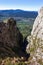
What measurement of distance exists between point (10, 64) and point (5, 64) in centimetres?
400

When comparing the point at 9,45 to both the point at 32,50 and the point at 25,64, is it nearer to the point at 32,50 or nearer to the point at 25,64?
the point at 32,50

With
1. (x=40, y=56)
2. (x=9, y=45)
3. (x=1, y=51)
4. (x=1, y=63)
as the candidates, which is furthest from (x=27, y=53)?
(x=1, y=63)

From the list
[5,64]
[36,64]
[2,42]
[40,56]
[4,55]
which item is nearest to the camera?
[36,64]

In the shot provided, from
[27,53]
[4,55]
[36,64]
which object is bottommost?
[27,53]

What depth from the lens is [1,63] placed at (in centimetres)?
12444

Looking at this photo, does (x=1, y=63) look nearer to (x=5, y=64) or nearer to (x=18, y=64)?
(x=5, y=64)

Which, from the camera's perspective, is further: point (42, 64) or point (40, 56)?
point (40, 56)

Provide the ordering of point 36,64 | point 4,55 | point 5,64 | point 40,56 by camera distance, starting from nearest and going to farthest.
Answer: point 36,64 < point 5,64 < point 40,56 < point 4,55

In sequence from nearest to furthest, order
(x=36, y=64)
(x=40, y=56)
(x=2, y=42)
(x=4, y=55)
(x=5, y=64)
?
(x=36, y=64), (x=5, y=64), (x=40, y=56), (x=4, y=55), (x=2, y=42)

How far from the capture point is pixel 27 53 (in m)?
198

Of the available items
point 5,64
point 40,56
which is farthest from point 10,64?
point 40,56

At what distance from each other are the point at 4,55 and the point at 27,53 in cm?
4658

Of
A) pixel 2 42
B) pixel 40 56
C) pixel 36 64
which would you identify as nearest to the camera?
pixel 36 64

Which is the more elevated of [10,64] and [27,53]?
[10,64]
